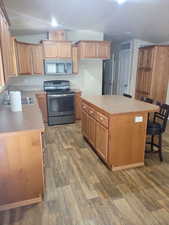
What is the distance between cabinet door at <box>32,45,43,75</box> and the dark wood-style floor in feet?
8.15

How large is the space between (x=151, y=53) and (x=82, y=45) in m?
1.94

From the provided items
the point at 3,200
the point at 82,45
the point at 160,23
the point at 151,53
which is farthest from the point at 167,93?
the point at 3,200

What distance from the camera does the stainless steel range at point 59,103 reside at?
466 cm

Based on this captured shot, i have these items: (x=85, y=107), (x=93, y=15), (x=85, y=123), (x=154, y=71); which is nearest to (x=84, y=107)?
(x=85, y=107)

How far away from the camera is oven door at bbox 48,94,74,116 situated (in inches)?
183

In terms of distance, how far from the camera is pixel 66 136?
4.07 m

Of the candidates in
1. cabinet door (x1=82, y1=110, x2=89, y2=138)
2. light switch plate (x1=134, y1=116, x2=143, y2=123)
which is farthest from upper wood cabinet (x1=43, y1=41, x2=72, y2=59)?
light switch plate (x1=134, y1=116, x2=143, y2=123)

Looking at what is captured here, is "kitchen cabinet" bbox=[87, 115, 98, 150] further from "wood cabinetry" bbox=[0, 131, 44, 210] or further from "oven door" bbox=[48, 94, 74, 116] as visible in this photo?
"oven door" bbox=[48, 94, 74, 116]

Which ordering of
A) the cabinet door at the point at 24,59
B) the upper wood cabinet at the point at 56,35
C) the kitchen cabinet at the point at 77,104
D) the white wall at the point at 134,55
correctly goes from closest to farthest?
the cabinet door at the point at 24,59, the upper wood cabinet at the point at 56,35, the kitchen cabinet at the point at 77,104, the white wall at the point at 134,55

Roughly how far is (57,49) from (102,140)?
302 centimetres

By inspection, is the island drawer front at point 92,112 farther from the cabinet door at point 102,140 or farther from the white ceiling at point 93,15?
the white ceiling at point 93,15

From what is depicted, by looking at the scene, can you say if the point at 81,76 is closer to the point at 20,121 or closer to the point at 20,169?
the point at 20,121

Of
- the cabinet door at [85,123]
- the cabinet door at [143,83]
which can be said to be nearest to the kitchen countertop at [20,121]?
the cabinet door at [85,123]

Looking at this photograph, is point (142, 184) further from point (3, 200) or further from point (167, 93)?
point (167, 93)
